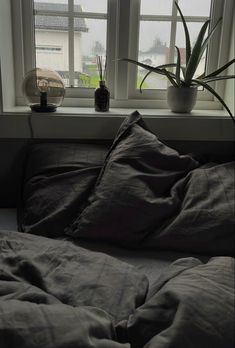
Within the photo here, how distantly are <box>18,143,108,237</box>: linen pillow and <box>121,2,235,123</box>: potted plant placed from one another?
0.34 m

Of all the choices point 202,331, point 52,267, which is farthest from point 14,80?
point 202,331

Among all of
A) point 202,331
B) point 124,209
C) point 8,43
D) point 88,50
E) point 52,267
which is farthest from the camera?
point 88,50

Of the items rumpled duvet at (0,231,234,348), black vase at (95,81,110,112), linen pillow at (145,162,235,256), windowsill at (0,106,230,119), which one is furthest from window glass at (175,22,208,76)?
rumpled duvet at (0,231,234,348)

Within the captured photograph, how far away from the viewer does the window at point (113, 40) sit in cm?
161

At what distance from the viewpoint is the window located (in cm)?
161

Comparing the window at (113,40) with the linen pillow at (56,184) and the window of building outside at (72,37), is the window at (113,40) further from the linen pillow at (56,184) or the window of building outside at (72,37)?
the linen pillow at (56,184)

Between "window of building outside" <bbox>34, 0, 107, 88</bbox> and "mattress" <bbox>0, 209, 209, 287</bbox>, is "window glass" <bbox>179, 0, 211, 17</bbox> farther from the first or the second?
"mattress" <bbox>0, 209, 209, 287</bbox>

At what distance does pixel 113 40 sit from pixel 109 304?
3.76ft

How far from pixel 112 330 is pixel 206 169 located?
0.66 m

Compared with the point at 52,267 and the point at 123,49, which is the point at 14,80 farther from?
the point at 52,267

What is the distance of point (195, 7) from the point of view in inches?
64.7

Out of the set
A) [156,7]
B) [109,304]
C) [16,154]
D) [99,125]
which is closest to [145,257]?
[109,304]

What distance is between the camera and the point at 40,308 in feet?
2.42

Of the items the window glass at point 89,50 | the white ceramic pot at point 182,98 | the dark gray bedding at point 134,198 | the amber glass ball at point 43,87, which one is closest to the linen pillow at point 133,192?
the dark gray bedding at point 134,198
